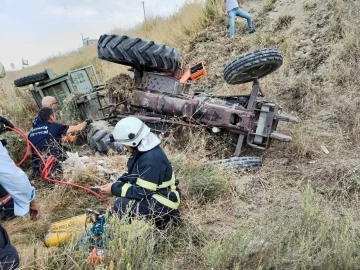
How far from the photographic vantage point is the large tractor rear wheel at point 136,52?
19.2 feet

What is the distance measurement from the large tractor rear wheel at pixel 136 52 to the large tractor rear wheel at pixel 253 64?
1.05 metres

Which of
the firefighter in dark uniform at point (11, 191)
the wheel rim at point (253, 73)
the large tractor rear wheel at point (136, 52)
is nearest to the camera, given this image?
the firefighter in dark uniform at point (11, 191)

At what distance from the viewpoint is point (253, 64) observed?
16.6 feet

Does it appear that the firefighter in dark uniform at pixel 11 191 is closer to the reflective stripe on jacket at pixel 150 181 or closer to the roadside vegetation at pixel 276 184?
the roadside vegetation at pixel 276 184

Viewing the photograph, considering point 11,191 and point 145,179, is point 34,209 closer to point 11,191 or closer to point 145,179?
point 11,191

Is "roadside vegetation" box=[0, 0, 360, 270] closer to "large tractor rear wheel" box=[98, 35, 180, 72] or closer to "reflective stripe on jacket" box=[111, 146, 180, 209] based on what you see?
"reflective stripe on jacket" box=[111, 146, 180, 209]

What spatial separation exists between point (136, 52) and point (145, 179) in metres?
2.77

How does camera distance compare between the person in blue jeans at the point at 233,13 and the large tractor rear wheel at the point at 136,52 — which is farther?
the person in blue jeans at the point at 233,13

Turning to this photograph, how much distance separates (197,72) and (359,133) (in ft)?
7.79

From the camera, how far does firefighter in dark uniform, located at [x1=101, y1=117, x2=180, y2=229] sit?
351 cm

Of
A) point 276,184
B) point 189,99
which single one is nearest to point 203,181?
point 276,184

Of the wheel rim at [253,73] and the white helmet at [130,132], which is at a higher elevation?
the wheel rim at [253,73]

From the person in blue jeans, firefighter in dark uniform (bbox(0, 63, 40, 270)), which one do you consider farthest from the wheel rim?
the person in blue jeans

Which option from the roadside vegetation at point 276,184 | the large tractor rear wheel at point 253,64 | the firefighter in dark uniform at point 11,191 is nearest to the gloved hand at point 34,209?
the roadside vegetation at point 276,184
